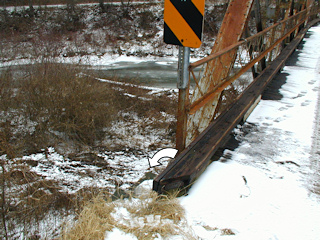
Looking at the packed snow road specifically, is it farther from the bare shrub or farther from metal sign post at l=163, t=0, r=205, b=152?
the bare shrub

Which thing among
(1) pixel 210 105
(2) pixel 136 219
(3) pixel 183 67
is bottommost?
(2) pixel 136 219

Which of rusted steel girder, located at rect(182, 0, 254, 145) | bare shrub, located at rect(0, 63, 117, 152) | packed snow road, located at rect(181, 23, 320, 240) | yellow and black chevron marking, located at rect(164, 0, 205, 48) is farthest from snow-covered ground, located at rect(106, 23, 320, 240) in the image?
bare shrub, located at rect(0, 63, 117, 152)

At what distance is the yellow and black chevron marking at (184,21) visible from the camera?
84.4 inches

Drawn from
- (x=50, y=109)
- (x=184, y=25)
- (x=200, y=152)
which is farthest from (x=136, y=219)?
(x=50, y=109)

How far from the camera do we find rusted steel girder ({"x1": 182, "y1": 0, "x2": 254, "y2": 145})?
11.4 ft

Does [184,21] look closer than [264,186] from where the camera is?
Yes

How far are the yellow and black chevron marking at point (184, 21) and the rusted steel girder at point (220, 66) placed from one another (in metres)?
1.23

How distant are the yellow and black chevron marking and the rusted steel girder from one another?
123 cm

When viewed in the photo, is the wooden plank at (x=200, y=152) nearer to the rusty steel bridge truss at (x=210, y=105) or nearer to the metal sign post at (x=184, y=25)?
the rusty steel bridge truss at (x=210, y=105)

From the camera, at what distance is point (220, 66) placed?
348 cm

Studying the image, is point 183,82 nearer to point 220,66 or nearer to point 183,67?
point 183,67

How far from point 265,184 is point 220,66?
5.42 ft

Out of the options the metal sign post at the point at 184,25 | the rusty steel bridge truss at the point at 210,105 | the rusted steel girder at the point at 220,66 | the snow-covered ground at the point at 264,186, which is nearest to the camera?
the snow-covered ground at the point at 264,186

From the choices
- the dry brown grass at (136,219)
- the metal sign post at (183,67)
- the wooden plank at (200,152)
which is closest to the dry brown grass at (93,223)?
the dry brown grass at (136,219)
